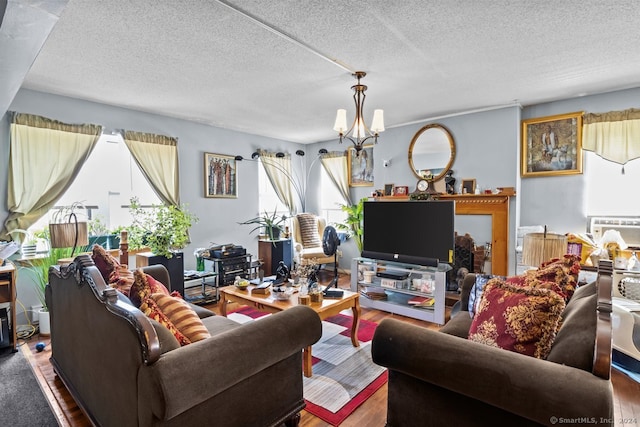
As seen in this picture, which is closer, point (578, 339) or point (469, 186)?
point (578, 339)

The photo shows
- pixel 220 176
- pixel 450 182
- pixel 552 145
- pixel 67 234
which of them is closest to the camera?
pixel 67 234

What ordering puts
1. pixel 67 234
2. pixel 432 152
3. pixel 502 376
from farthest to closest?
pixel 432 152, pixel 67 234, pixel 502 376

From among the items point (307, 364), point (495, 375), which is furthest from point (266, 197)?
point (495, 375)

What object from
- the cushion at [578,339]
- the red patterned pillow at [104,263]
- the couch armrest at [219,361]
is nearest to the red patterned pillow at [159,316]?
the couch armrest at [219,361]

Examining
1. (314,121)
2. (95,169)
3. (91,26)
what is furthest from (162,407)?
(314,121)

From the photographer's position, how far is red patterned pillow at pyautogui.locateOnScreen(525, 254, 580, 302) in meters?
1.68

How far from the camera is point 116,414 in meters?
1.46

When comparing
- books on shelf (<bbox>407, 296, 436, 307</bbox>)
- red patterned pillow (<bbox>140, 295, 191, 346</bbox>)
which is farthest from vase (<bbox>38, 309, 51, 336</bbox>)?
books on shelf (<bbox>407, 296, 436, 307</bbox>)

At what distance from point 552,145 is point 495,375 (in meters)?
3.66

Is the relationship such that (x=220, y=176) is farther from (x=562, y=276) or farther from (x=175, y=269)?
(x=562, y=276)

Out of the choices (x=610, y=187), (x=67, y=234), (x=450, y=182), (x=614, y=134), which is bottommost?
(x=67, y=234)

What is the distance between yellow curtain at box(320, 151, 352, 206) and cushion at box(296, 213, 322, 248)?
742mm

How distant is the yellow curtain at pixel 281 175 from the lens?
18.8 feet

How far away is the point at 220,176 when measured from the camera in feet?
16.5
